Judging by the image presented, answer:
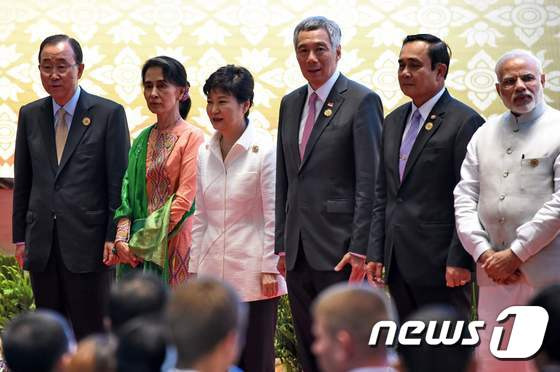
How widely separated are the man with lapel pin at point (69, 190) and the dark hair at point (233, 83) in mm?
547

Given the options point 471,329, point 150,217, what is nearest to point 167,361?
point 471,329

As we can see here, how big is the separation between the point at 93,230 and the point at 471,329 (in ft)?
8.39

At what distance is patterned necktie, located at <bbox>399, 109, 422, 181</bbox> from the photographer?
3711 mm

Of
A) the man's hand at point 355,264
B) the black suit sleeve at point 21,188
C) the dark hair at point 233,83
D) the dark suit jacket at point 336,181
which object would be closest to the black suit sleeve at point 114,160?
the black suit sleeve at point 21,188

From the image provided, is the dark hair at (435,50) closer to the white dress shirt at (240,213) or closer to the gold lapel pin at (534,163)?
the gold lapel pin at (534,163)

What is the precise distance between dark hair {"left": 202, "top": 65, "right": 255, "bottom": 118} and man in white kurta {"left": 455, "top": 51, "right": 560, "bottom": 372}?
1017 millimetres

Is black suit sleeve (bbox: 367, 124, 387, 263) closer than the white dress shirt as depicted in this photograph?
Yes

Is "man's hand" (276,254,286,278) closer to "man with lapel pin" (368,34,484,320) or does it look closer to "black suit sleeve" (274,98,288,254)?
"black suit sleeve" (274,98,288,254)

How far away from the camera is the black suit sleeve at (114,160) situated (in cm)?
432

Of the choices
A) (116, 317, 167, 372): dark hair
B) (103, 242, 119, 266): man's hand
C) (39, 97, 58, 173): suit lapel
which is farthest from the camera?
(39, 97, 58, 173): suit lapel

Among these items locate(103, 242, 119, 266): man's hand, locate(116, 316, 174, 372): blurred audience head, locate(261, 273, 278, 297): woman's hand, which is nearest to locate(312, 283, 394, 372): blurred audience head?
locate(116, 316, 174, 372): blurred audience head

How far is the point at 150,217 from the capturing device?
4.19 meters

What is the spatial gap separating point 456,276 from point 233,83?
1.26m

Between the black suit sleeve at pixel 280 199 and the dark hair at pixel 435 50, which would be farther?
the black suit sleeve at pixel 280 199
